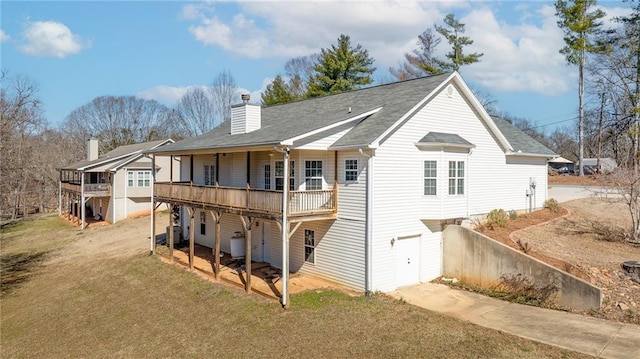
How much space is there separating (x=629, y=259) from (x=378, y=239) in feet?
30.7

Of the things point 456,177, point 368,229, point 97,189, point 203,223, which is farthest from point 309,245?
point 97,189

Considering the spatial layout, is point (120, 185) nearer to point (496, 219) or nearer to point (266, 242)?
point (266, 242)

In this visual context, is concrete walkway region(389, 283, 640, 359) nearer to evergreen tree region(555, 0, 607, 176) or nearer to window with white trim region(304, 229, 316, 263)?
window with white trim region(304, 229, 316, 263)

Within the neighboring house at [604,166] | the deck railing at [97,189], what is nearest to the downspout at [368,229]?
the neighboring house at [604,166]

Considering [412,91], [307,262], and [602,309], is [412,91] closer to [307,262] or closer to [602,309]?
[307,262]

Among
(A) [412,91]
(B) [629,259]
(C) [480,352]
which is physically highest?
(A) [412,91]

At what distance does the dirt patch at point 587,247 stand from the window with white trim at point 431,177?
328 cm

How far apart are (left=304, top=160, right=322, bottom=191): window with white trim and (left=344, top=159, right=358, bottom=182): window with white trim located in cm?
121

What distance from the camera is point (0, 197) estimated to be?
31891mm

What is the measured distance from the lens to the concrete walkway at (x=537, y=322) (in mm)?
10297

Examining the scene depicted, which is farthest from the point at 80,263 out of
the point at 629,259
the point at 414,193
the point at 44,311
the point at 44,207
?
the point at 44,207

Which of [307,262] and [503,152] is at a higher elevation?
[503,152]

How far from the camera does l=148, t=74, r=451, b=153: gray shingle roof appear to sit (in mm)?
15531

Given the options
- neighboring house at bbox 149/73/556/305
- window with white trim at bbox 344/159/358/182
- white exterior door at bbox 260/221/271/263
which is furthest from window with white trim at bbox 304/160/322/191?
white exterior door at bbox 260/221/271/263
